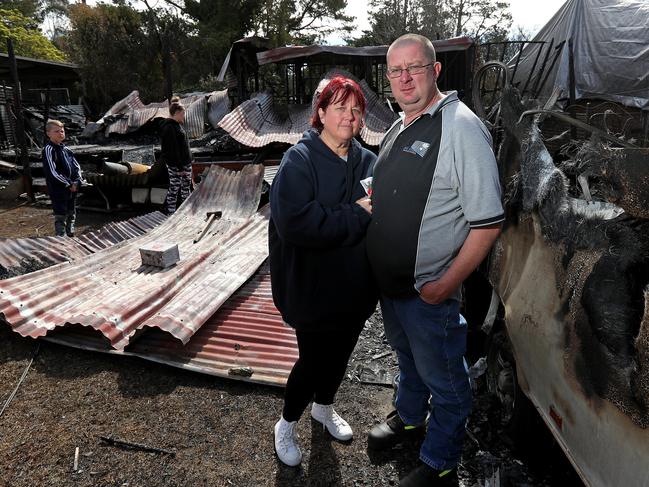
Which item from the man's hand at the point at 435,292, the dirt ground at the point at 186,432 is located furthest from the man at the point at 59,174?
the man's hand at the point at 435,292

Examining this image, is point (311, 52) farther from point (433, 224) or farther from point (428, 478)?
point (428, 478)

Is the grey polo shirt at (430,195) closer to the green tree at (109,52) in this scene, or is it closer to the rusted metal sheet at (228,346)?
the rusted metal sheet at (228,346)

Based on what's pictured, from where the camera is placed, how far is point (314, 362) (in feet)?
7.51

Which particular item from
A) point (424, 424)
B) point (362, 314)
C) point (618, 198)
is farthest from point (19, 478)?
point (618, 198)

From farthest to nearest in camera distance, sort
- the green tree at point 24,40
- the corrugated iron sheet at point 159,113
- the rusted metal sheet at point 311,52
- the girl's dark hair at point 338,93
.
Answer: the green tree at point 24,40
the corrugated iron sheet at point 159,113
the rusted metal sheet at point 311,52
the girl's dark hair at point 338,93

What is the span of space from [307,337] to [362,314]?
0.30 m

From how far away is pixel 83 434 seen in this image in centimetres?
283

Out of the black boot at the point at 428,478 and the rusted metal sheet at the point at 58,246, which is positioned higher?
the rusted metal sheet at the point at 58,246

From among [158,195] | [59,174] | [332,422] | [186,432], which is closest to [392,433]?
[332,422]

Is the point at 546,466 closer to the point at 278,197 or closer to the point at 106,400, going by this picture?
the point at 278,197

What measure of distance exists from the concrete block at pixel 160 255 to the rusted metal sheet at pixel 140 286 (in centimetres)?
9

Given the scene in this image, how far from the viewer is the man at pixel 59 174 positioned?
20.6 feet

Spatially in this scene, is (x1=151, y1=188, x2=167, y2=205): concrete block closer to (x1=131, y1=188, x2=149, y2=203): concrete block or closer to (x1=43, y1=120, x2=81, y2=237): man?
(x1=131, y1=188, x2=149, y2=203): concrete block

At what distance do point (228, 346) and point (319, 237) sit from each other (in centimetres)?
210
